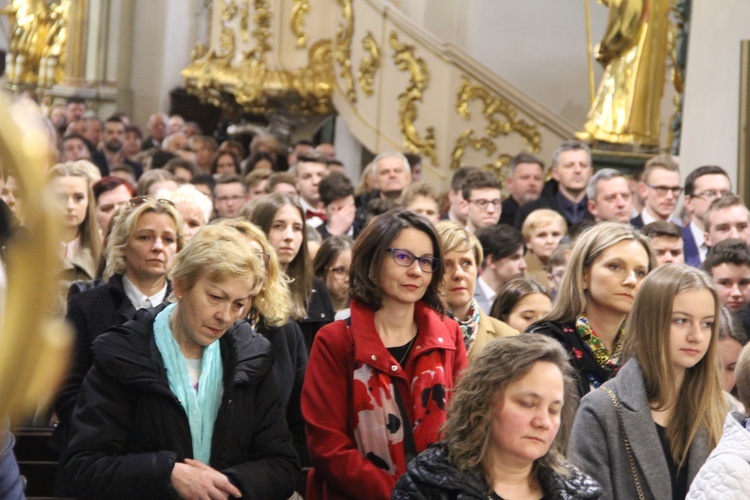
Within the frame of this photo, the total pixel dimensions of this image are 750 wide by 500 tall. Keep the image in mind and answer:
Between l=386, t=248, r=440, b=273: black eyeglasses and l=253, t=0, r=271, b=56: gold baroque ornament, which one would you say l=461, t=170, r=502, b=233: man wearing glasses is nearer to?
l=386, t=248, r=440, b=273: black eyeglasses

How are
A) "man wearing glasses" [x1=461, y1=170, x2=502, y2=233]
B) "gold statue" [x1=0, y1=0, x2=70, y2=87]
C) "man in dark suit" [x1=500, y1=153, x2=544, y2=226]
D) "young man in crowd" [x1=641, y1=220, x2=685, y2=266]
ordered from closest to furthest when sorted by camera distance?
"young man in crowd" [x1=641, y1=220, x2=685, y2=266], "man wearing glasses" [x1=461, y1=170, x2=502, y2=233], "man in dark suit" [x1=500, y1=153, x2=544, y2=226], "gold statue" [x1=0, y1=0, x2=70, y2=87]


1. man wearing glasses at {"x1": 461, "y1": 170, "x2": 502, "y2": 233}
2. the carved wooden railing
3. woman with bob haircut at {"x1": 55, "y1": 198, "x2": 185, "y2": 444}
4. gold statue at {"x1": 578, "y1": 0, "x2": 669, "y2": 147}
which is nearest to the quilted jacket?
woman with bob haircut at {"x1": 55, "y1": 198, "x2": 185, "y2": 444}

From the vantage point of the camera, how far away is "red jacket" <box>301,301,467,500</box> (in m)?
3.59

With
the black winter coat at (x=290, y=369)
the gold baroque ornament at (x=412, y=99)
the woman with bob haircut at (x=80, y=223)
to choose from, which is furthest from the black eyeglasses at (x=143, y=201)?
the gold baroque ornament at (x=412, y=99)

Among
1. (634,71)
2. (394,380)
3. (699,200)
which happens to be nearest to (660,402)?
(394,380)

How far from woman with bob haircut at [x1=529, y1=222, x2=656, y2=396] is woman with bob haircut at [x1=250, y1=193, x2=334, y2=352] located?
1380 millimetres

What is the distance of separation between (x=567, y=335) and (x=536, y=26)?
1162cm

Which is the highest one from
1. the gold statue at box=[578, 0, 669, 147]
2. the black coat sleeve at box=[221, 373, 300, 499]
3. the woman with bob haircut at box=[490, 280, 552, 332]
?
the gold statue at box=[578, 0, 669, 147]

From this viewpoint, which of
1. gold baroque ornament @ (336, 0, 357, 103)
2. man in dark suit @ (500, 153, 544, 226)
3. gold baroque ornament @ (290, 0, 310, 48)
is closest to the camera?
man in dark suit @ (500, 153, 544, 226)

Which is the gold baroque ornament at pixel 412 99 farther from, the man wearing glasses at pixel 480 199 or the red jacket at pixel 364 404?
the red jacket at pixel 364 404

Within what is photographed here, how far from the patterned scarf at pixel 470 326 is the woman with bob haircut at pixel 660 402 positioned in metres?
1.03

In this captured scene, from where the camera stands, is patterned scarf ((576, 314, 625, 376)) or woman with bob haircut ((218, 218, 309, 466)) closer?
A: patterned scarf ((576, 314, 625, 376))

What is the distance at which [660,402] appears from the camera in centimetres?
339

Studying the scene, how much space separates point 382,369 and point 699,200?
4174 millimetres
